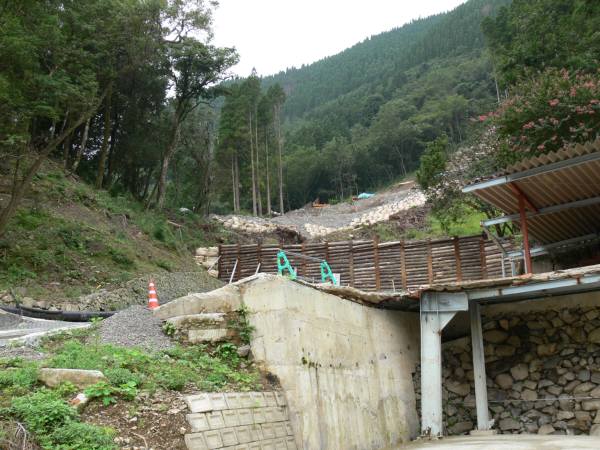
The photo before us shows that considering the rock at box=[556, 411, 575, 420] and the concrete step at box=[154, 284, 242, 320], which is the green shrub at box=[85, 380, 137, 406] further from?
the rock at box=[556, 411, 575, 420]

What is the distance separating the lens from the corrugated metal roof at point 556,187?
8445 mm

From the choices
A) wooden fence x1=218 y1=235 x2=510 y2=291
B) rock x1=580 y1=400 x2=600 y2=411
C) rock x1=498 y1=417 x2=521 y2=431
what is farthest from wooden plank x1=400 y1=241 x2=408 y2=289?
rock x1=580 y1=400 x2=600 y2=411

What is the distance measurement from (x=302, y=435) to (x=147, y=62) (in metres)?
22.6

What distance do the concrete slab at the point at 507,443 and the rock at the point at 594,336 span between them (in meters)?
1.69

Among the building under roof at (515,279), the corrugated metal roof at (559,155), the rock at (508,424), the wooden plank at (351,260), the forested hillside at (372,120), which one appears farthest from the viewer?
the forested hillside at (372,120)

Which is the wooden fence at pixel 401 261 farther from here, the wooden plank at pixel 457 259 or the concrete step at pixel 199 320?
the concrete step at pixel 199 320

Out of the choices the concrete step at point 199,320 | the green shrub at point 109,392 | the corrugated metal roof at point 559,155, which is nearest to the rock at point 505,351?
Answer: the corrugated metal roof at point 559,155

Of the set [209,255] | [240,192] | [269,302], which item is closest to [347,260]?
[209,255]

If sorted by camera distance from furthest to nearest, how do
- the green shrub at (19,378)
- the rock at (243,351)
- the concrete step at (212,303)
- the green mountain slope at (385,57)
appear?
the green mountain slope at (385,57)
the concrete step at (212,303)
the rock at (243,351)
the green shrub at (19,378)

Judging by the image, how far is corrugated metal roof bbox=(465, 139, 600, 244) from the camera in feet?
27.7

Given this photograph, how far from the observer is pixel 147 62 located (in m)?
25.8

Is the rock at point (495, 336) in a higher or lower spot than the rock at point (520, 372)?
higher

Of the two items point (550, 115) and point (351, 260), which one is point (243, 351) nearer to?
point (351, 260)

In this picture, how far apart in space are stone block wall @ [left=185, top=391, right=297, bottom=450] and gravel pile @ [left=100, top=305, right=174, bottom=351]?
1432mm
